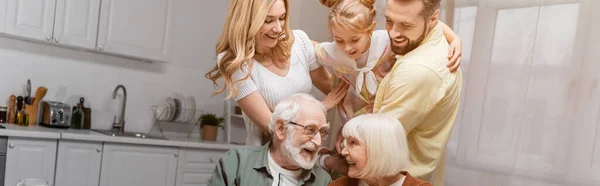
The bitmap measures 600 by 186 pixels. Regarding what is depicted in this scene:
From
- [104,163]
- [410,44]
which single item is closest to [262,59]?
[410,44]

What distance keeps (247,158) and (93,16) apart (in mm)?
2141

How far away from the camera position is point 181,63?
15.5 ft

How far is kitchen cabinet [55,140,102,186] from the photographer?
3.58 m

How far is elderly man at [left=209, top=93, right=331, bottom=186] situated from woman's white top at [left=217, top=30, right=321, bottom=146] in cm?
9

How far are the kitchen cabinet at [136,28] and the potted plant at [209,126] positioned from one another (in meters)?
0.54

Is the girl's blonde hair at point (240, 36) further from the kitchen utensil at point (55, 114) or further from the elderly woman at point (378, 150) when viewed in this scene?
the kitchen utensil at point (55, 114)

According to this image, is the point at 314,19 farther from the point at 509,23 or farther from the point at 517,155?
the point at 517,155

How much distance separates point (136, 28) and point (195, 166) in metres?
0.95

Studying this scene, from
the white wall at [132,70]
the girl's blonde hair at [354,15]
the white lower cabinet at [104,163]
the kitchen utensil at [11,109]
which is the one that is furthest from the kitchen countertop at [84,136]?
the girl's blonde hair at [354,15]

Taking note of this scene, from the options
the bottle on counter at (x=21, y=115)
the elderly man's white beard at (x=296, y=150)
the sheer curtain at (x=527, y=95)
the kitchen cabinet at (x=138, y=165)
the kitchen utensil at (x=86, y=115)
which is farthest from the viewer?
the kitchen utensil at (x=86, y=115)

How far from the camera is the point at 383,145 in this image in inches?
71.6

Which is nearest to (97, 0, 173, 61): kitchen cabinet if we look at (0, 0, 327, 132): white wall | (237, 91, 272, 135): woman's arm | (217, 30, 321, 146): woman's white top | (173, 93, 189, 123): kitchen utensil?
(0, 0, 327, 132): white wall

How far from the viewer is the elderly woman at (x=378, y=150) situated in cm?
182

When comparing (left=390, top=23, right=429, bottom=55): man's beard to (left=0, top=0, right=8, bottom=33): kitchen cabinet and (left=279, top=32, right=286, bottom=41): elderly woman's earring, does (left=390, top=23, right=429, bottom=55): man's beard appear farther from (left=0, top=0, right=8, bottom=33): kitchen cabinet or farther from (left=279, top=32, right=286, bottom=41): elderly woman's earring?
(left=0, top=0, right=8, bottom=33): kitchen cabinet
